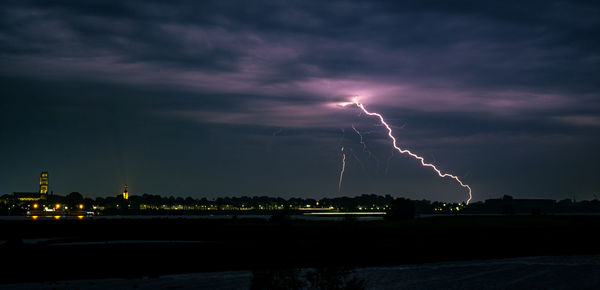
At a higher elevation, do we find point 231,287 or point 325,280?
point 325,280

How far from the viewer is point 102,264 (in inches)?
1982

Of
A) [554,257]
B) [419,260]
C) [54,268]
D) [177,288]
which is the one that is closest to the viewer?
[177,288]

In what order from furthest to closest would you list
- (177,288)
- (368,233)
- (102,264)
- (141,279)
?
(368,233), (102,264), (141,279), (177,288)

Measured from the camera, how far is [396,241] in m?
72.2

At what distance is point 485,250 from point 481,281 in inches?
974

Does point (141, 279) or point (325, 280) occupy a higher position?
point (325, 280)

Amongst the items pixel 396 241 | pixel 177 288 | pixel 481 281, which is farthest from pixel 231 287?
pixel 396 241

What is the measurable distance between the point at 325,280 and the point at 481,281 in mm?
29291

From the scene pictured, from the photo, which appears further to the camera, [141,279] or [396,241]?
[396,241]

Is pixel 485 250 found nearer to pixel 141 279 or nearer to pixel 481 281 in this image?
pixel 481 281

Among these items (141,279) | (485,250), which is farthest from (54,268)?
(485,250)

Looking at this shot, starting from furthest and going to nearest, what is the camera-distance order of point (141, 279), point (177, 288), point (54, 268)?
1. point (54, 268)
2. point (141, 279)
3. point (177, 288)

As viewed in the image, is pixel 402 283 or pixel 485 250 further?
pixel 485 250

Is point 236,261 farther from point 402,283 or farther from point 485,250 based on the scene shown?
point 485,250
